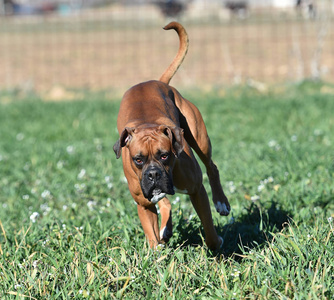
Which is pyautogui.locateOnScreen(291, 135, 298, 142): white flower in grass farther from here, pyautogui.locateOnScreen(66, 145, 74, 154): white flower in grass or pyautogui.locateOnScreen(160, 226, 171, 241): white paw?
pyautogui.locateOnScreen(160, 226, 171, 241): white paw

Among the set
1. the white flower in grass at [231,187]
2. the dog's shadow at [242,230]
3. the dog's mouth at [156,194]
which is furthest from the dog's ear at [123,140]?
the white flower in grass at [231,187]

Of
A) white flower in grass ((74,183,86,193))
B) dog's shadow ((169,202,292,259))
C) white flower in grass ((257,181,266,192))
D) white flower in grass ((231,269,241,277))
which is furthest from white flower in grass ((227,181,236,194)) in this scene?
white flower in grass ((231,269,241,277))

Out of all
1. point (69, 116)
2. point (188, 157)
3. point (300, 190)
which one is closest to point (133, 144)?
point (188, 157)

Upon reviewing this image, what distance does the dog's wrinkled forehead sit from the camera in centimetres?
348

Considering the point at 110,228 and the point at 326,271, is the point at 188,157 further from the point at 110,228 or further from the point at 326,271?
the point at 326,271

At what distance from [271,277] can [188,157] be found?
107cm

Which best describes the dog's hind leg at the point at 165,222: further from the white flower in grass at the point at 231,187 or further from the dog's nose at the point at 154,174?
the white flower in grass at the point at 231,187

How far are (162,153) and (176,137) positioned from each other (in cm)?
13

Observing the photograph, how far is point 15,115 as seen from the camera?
1081 cm

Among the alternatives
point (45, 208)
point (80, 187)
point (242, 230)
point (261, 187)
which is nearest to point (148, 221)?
point (242, 230)

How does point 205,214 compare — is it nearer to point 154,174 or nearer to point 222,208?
point 222,208

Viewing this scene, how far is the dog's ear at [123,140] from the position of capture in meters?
3.54

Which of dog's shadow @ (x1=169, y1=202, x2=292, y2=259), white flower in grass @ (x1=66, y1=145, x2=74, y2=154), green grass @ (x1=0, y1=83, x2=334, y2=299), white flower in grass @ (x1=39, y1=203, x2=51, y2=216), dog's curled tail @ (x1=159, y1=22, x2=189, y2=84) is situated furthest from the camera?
white flower in grass @ (x1=66, y1=145, x2=74, y2=154)

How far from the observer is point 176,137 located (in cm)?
351
